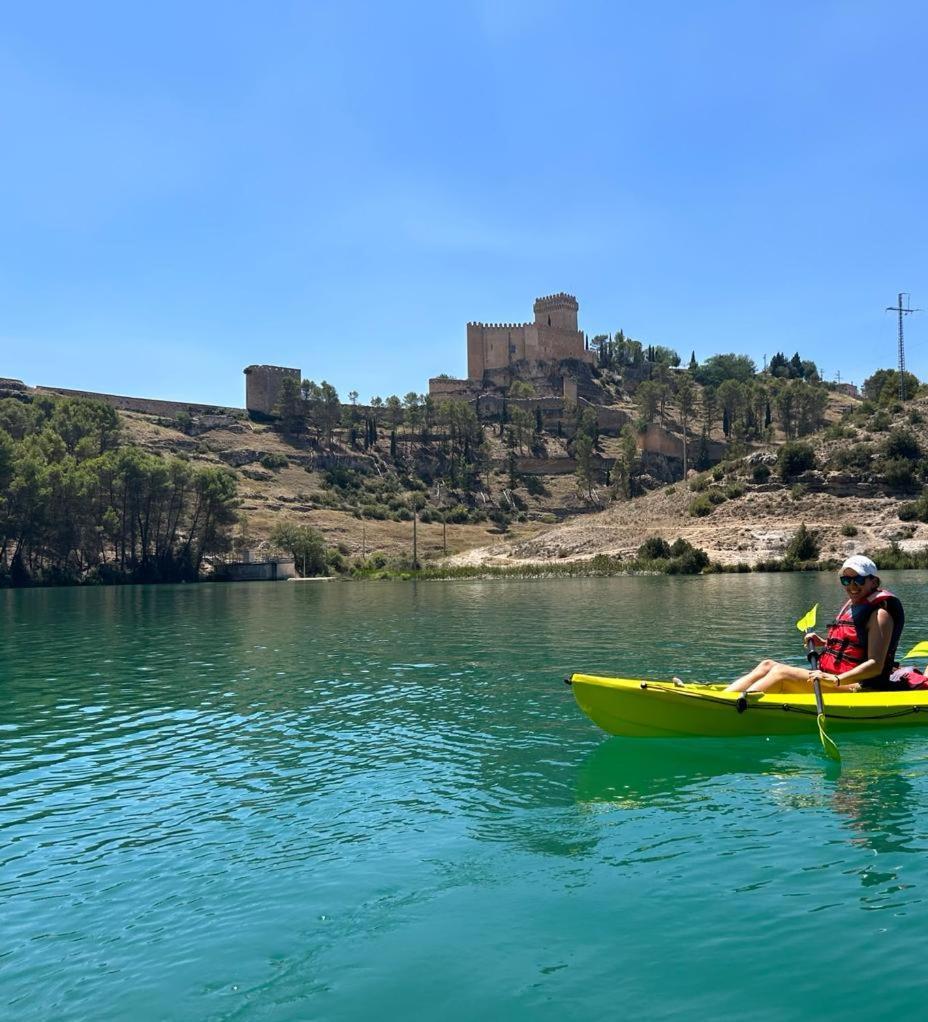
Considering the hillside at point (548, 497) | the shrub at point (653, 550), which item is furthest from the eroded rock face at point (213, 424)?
the shrub at point (653, 550)

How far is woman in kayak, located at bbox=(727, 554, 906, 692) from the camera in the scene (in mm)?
13672

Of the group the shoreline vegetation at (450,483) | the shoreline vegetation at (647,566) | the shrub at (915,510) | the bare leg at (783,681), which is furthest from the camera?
the shoreline vegetation at (450,483)

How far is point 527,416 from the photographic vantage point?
134 metres

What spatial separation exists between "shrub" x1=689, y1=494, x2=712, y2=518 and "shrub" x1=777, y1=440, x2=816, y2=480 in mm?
6843

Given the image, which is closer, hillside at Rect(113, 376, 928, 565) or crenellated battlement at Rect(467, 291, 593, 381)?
hillside at Rect(113, 376, 928, 565)

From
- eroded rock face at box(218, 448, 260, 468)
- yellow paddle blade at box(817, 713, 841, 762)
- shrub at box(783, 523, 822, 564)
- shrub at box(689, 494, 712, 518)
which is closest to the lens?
yellow paddle blade at box(817, 713, 841, 762)

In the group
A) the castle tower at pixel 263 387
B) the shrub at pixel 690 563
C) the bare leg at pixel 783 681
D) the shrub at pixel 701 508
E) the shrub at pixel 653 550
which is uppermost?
the castle tower at pixel 263 387

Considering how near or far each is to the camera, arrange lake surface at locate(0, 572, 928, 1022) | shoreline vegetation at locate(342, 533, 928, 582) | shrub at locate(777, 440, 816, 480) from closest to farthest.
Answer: lake surface at locate(0, 572, 928, 1022)
shoreline vegetation at locate(342, 533, 928, 582)
shrub at locate(777, 440, 816, 480)

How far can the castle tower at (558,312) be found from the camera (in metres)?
166

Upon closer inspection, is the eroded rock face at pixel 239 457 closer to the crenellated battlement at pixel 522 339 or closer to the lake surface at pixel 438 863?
the crenellated battlement at pixel 522 339

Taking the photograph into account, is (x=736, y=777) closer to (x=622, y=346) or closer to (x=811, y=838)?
(x=811, y=838)

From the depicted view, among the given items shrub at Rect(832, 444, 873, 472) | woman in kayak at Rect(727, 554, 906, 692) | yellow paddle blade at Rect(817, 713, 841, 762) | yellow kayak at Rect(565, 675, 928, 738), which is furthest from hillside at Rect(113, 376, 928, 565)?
yellow paddle blade at Rect(817, 713, 841, 762)

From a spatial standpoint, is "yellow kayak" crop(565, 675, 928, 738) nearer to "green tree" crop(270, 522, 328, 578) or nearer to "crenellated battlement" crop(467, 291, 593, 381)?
"green tree" crop(270, 522, 328, 578)

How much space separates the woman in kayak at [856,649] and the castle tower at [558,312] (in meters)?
155
